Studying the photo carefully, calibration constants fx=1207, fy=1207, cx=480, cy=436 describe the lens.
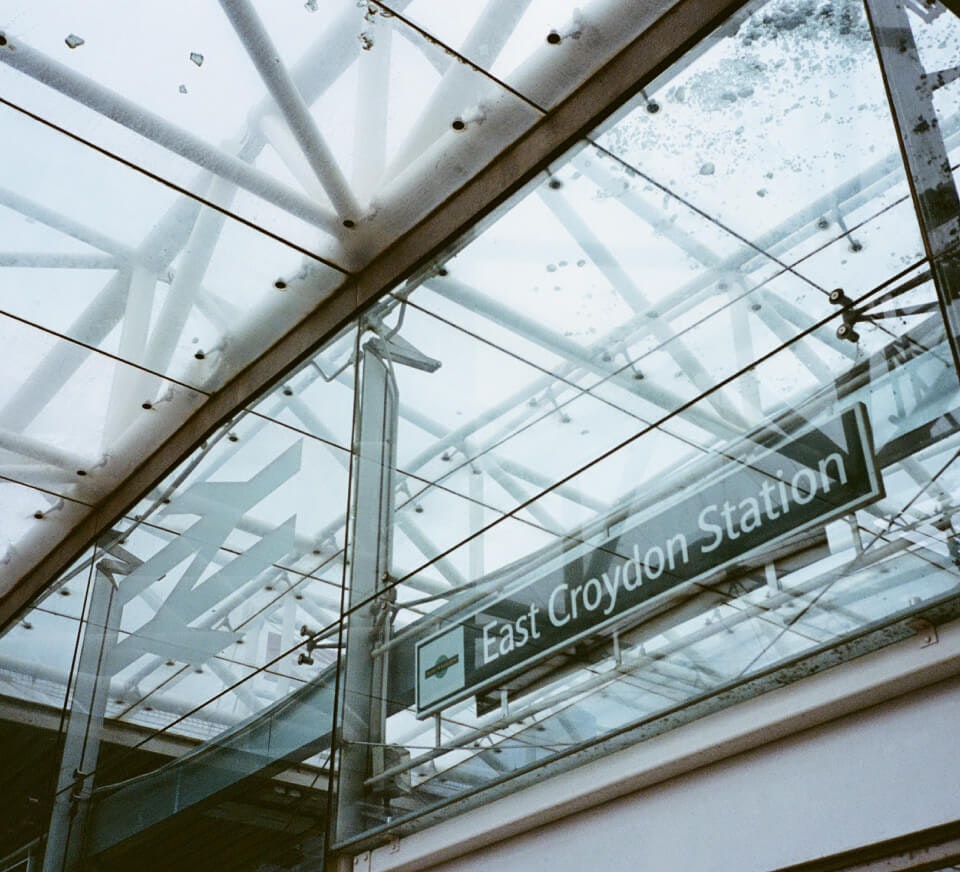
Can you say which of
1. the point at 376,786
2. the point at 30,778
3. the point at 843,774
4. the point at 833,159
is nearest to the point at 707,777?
the point at 843,774

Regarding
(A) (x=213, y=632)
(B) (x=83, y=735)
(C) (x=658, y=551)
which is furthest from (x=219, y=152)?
(B) (x=83, y=735)

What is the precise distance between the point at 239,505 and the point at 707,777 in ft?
16.7

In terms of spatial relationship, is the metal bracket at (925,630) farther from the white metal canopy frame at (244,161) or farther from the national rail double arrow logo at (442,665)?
the white metal canopy frame at (244,161)

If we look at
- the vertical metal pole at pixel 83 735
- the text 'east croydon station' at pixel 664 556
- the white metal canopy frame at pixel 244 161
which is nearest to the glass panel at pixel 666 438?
the text 'east croydon station' at pixel 664 556

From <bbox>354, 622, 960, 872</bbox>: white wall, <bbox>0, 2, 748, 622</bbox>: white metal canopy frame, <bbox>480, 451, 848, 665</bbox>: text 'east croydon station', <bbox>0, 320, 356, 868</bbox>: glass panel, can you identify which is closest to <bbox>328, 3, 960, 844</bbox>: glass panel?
<bbox>480, 451, 848, 665</bbox>: text 'east croydon station'

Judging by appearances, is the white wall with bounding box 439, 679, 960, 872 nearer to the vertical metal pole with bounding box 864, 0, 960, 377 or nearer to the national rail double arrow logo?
the national rail double arrow logo

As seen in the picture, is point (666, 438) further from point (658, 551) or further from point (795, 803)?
point (795, 803)

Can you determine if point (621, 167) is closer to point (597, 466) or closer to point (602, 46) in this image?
point (602, 46)

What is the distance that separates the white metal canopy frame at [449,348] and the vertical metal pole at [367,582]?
0.02m

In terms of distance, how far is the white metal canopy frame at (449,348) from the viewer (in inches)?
198

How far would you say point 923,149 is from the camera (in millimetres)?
4926

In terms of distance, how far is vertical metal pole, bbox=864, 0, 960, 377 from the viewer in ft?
15.3

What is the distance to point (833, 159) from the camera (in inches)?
212

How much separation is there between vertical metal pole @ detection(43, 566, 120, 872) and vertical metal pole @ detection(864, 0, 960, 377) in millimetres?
7652
